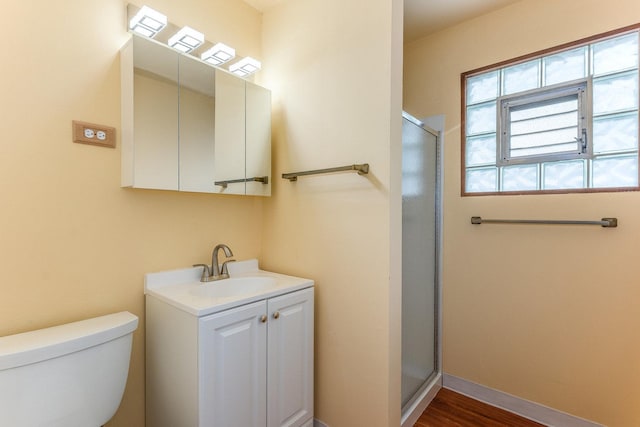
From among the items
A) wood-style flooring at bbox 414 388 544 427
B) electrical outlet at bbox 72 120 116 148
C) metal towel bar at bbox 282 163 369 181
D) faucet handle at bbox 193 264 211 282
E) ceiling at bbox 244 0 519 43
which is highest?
ceiling at bbox 244 0 519 43

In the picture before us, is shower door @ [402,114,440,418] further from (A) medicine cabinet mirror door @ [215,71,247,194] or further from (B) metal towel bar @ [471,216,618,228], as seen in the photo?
(A) medicine cabinet mirror door @ [215,71,247,194]

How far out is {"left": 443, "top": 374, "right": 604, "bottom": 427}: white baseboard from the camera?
168 centimetres

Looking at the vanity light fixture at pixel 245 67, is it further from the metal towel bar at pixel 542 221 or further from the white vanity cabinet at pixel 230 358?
the metal towel bar at pixel 542 221

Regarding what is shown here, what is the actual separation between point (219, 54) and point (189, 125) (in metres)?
0.52

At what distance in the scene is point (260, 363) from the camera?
133 centimetres

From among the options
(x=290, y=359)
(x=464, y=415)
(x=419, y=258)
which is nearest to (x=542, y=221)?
(x=419, y=258)

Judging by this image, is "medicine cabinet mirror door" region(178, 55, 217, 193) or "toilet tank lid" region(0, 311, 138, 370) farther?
"medicine cabinet mirror door" region(178, 55, 217, 193)

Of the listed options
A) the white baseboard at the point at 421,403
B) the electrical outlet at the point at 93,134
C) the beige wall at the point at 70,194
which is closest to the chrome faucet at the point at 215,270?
the beige wall at the point at 70,194

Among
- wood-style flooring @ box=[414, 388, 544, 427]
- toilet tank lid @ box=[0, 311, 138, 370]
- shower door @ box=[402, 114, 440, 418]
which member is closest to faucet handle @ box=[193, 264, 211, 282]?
toilet tank lid @ box=[0, 311, 138, 370]

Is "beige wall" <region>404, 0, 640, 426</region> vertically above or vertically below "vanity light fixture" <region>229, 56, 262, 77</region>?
below

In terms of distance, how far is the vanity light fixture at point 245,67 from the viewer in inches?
71.1

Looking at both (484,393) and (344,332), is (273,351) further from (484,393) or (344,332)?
(484,393)

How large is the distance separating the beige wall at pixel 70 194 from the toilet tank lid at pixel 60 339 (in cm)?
11

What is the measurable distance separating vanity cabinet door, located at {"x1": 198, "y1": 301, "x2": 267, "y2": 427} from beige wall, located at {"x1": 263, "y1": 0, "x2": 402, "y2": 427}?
1.35 feet
